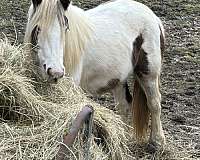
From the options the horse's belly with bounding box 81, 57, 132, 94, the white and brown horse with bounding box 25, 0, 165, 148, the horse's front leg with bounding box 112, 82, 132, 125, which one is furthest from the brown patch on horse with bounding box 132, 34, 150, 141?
the horse's front leg with bounding box 112, 82, 132, 125

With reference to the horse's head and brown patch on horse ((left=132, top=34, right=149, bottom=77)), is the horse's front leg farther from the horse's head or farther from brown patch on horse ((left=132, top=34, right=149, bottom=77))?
the horse's head

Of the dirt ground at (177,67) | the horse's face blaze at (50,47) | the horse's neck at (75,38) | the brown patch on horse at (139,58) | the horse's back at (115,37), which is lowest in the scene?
the dirt ground at (177,67)

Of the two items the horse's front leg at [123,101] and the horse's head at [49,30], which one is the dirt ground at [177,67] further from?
the horse's front leg at [123,101]

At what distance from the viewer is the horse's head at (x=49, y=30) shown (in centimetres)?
415

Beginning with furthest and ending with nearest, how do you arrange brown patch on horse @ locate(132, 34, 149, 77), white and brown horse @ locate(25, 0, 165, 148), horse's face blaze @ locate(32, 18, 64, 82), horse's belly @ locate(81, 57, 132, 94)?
brown patch on horse @ locate(132, 34, 149, 77), horse's belly @ locate(81, 57, 132, 94), white and brown horse @ locate(25, 0, 165, 148), horse's face blaze @ locate(32, 18, 64, 82)

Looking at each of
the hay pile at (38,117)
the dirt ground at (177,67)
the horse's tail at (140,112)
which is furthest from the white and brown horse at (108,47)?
the hay pile at (38,117)

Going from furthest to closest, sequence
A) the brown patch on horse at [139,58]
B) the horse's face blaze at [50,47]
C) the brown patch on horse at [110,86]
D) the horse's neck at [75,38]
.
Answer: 1. the brown patch on horse at [139,58]
2. the brown patch on horse at [110,86]
3. the horse's neck at [75,38]
4. the horse's face blaze at [50,47]

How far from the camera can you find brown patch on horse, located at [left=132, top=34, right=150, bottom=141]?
5410mm

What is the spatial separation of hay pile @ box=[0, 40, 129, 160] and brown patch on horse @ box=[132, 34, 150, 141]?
155 cm

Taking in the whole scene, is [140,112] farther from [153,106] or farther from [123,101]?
[123,101]

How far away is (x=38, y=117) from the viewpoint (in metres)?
3.46

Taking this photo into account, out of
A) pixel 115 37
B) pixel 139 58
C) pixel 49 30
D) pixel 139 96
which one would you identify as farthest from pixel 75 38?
pixel 139 96

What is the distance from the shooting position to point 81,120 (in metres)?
3.07

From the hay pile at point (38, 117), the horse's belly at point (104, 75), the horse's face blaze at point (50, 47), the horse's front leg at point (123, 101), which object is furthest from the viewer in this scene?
the horse's front leg at point (123, 101)
